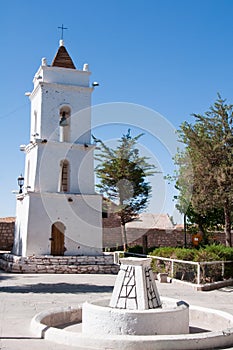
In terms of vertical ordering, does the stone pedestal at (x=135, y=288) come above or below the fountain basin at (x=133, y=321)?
above

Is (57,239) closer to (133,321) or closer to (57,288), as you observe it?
(57,288)

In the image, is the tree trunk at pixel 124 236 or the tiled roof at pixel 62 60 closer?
Result: the tiled roof at pixel 62 60

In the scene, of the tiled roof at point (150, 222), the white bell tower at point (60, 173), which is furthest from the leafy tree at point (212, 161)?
the tiled roof at point (150, 222)

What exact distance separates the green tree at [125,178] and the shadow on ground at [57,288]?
14.5 metres

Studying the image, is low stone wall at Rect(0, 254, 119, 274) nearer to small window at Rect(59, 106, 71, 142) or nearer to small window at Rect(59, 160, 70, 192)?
small window at Rect(59, 160, 70, 192)

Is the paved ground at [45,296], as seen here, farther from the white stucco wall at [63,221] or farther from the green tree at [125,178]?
the green tree at [125,178]

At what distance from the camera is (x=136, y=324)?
20.6ft

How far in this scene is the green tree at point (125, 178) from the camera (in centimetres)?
2858

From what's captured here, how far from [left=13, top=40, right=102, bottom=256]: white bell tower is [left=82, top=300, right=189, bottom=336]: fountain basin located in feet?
39.0

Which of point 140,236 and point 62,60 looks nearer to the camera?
point 62,60

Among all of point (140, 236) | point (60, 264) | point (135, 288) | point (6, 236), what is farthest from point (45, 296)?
point (140, 236)

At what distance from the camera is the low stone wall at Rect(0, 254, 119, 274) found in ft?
56.0

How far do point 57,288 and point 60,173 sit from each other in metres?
7.52

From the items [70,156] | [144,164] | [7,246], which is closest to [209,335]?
[70,156]
